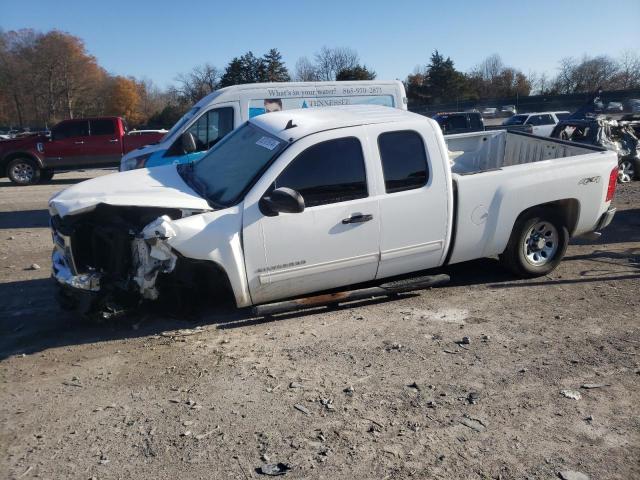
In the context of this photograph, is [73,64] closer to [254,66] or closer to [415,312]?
[254,66]

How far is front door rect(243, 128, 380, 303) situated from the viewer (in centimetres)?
450

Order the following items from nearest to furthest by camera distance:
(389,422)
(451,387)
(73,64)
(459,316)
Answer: (389,422)
(451,387)
(459,316)
(73,64)

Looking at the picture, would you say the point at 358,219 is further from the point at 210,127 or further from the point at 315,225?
the point at 210,127

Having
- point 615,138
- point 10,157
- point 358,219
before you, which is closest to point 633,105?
point 615,138

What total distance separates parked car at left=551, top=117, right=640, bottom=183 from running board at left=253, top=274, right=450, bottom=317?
31.8 ft

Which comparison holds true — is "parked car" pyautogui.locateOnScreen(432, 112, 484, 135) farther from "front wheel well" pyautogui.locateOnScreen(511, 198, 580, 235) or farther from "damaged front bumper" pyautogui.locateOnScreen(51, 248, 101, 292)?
"damaged front bumper" pyautogui.locateOnScreen(51, 248, 101, 292)

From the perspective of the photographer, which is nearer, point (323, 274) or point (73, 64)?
point (323, 274)

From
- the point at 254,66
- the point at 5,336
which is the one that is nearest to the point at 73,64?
the point at 254,66

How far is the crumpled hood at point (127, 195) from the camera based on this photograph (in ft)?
14.2

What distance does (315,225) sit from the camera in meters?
4.60

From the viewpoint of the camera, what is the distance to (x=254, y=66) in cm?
5369

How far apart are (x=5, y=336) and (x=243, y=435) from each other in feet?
9.08

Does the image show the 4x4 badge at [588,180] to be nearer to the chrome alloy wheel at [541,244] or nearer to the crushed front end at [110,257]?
the chrome alloy wheel at [541,244]

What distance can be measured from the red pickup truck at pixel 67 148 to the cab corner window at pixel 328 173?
14047mm
